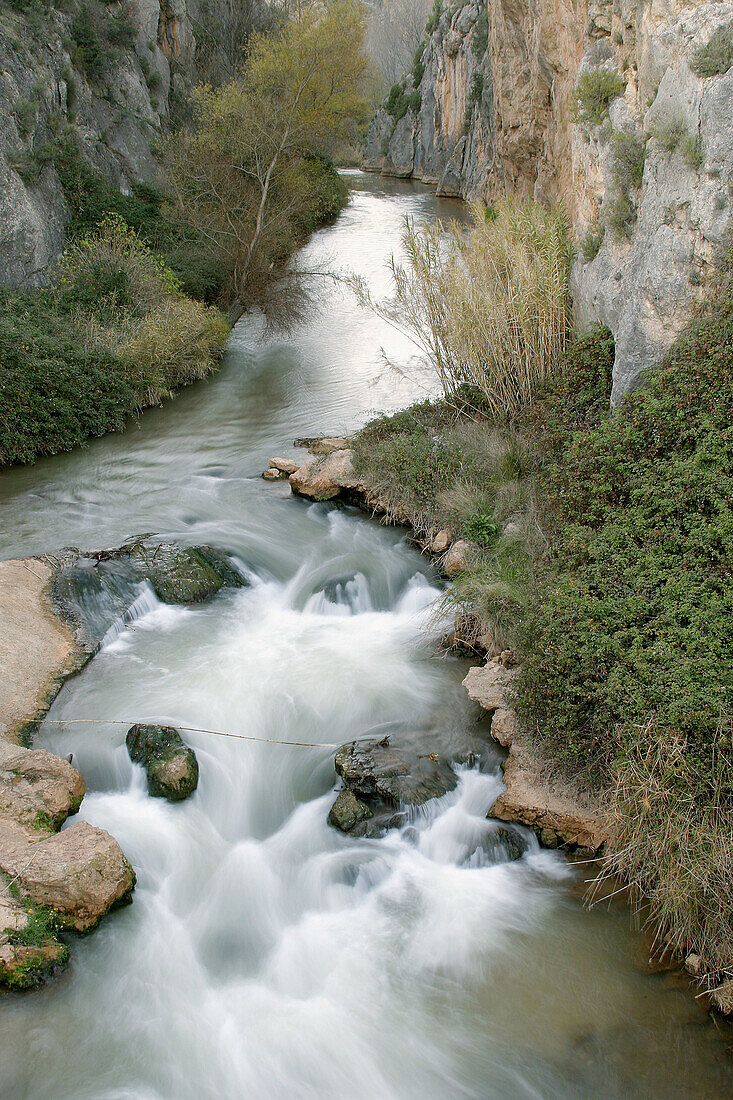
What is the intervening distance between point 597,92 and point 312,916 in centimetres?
1047

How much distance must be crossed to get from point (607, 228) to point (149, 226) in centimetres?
1341

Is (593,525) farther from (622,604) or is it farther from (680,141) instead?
(680,141)

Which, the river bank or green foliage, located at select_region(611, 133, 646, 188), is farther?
green foliage, located at select_region(611, 133, 646, 188)

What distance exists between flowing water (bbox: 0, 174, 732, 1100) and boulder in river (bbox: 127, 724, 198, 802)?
11cm

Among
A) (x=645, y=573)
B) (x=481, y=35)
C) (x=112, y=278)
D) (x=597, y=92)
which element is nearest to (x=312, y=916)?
(x=645, y=573)

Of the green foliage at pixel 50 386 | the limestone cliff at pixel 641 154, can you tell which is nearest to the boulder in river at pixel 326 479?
the limestone cliff at pixel 641 154

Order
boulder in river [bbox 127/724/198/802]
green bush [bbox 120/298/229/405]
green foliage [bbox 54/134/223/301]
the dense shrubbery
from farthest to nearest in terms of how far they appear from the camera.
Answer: green foliage [bbox 54/134/223/301]
green bush [bbox 120/298/229/405]
the dense shrubbery
boulder in river [bbox 127/724/198/802]

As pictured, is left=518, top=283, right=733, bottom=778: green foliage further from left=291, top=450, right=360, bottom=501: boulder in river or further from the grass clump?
left=291, top=450, right=360, bottom=501: boulder in river

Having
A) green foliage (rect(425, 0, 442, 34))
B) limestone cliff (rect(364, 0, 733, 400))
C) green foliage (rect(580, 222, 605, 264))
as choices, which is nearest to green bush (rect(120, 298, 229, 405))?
limestone cliff (rect(364, 0, 733, 400))

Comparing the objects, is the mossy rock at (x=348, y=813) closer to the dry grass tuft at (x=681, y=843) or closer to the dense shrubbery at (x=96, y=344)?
the dry grass tuft at (x=681, y=843)

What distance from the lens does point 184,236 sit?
19391mm

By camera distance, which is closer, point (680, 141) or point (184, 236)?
point (680, 141)

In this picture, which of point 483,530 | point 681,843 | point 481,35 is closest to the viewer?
point 681,843

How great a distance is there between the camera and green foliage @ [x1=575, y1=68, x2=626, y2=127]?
32.7ft
